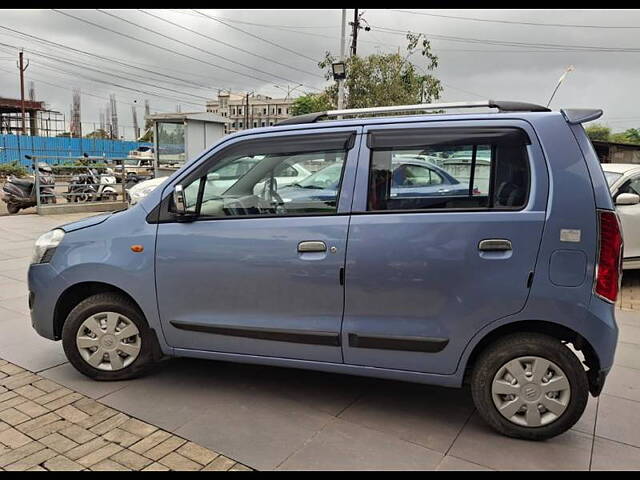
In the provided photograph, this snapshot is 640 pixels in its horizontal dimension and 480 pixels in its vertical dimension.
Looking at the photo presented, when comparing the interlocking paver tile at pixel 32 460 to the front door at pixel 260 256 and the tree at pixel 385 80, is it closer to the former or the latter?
the front door at pixel 260 256

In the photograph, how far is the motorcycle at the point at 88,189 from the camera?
43.3 feet

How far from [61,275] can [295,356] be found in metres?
1.76

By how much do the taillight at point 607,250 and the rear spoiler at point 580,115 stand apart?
54cm

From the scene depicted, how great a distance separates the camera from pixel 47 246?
3.62m

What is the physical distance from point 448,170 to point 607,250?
0.99 m

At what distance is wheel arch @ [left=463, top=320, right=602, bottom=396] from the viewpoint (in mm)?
2842

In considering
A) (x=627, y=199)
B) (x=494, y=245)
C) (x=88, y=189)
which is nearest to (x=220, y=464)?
(x=494, y=245)

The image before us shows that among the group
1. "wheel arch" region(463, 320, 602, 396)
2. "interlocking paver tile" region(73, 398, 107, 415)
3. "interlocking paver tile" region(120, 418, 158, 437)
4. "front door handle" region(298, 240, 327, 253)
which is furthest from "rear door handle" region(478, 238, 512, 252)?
"interlocking paver tile" region(73, 398, 107, 415)

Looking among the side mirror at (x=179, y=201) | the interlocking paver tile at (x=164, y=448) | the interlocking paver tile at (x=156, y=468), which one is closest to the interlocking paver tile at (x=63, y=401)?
the interlocking paver tile at (x=164, y=448)

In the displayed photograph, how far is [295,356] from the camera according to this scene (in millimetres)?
3240

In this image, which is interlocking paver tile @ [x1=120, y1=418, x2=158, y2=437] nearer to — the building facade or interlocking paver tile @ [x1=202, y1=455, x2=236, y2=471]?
interlocking paver tile @ [x1=202, y1=455, x2=236, y2=471]

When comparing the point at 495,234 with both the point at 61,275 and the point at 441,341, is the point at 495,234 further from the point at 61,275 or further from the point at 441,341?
the point at 61,275

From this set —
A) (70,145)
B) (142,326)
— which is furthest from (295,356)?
(70,145)

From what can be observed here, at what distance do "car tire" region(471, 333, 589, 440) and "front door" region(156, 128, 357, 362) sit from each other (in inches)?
35.6
